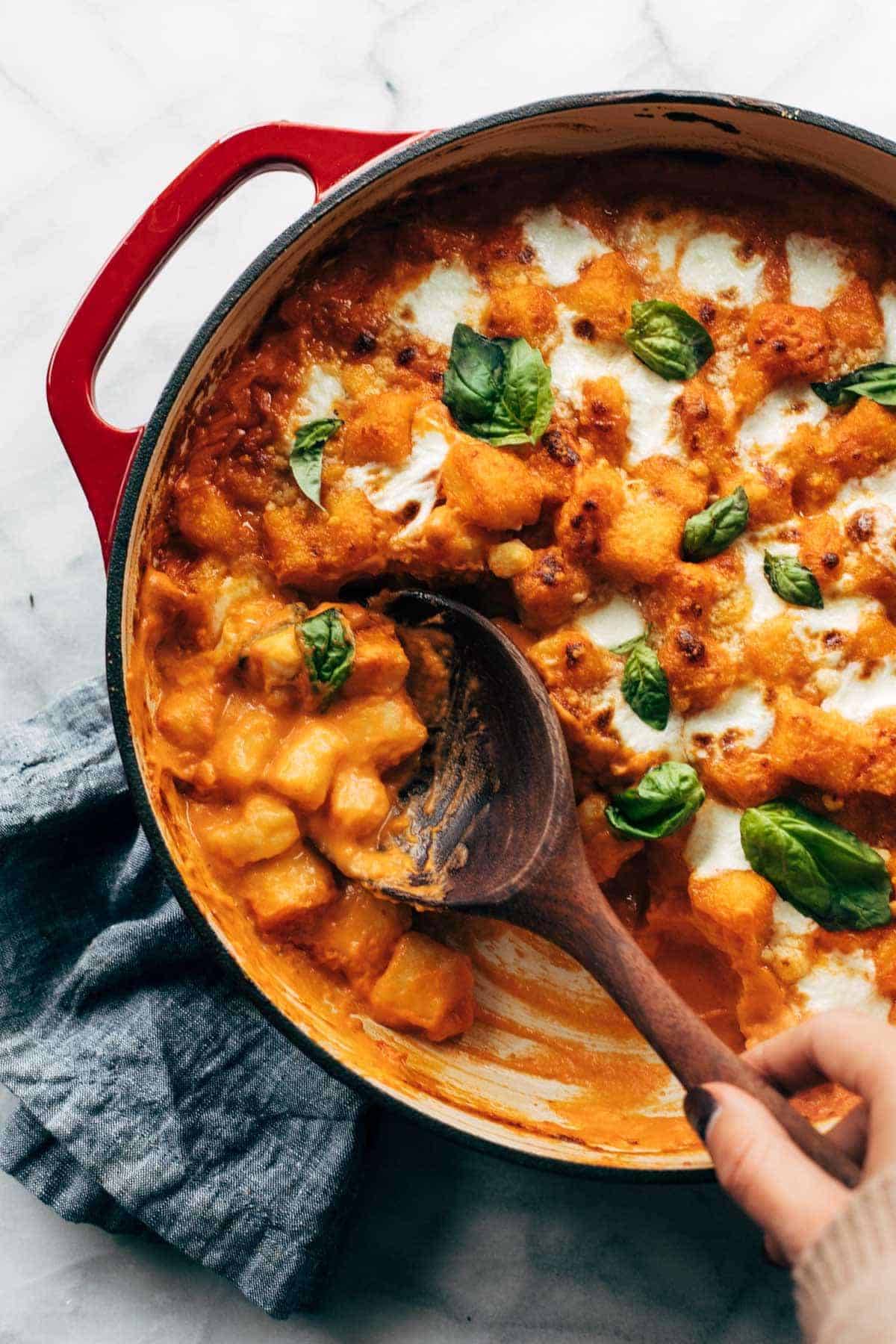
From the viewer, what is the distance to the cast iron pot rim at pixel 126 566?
1.82 metres

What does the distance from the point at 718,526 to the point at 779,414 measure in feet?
0.76

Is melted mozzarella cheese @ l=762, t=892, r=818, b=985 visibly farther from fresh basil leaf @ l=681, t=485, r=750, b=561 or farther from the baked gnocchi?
fresh basil leaf @ l=681, t=485, r=750, b=561

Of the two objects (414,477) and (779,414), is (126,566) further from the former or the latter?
(779,414)

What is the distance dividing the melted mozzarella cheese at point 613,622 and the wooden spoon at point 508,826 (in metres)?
0.12

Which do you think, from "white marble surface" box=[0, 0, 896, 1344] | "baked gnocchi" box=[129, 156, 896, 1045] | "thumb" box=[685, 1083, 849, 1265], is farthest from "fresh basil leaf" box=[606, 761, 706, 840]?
"white marble surface" box=[0, 0, 896, 1344]

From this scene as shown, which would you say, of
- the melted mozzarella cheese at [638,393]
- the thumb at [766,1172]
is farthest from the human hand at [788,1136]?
the melted mozzarella cheese at [638,393]

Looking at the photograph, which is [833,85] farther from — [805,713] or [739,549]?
[805,713]

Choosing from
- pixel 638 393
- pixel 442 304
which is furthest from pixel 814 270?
pixel 442 304

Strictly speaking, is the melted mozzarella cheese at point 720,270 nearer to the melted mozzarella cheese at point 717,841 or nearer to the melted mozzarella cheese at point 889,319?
the melted mozzarella cheese at point 889,319

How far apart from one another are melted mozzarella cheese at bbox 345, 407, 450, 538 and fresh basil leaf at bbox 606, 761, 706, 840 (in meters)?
0.53

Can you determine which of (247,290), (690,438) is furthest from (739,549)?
(247,290)

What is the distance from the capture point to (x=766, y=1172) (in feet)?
4.07

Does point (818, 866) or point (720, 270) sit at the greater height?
point (720, 270)

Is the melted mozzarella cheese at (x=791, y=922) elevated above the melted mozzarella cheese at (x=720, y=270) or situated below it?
below
